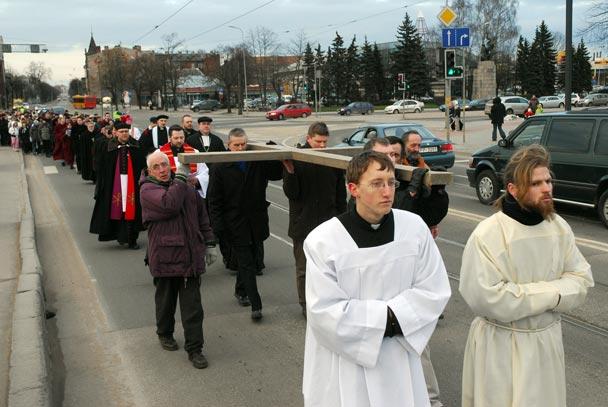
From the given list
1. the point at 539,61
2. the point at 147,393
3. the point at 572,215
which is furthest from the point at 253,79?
the point at 147,393

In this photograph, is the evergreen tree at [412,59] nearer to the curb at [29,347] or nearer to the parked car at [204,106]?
the parked car at [204,106]

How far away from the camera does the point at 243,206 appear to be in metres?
5.97

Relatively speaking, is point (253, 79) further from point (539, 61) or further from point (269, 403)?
point (269, 403)

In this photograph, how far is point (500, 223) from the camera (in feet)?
9.84

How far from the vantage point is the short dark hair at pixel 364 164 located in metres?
2.84

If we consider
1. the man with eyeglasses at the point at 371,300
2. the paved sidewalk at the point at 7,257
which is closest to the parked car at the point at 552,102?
the paved sidewalk at the point at 7,257

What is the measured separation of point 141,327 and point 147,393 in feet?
4.90

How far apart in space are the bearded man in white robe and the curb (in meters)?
2.93

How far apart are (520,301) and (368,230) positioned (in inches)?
30.7

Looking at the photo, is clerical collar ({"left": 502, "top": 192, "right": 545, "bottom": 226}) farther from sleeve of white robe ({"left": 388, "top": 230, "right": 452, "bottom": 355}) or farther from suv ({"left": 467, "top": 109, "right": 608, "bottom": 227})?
suv ({"left": 467, "top": 109, "right": 608, "bottom": 227})

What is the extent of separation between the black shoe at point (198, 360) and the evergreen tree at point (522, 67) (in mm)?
87093

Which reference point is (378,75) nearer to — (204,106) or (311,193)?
(204,106)

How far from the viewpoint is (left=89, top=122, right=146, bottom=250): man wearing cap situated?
9.32 metres

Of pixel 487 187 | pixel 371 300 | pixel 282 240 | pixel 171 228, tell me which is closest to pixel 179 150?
pixel 282 240
